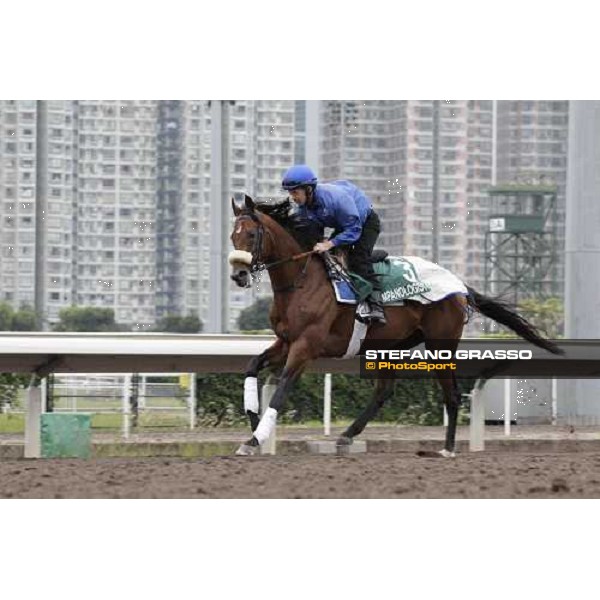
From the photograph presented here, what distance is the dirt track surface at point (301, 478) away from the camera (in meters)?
7.12

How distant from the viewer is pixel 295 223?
8.97m

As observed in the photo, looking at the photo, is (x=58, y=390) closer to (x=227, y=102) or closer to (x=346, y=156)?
(x=227, y=102)

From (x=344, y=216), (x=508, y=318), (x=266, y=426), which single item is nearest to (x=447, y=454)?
(x=508, y=318)

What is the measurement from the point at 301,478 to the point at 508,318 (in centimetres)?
294

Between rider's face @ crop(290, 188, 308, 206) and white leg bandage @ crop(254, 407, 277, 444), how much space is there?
1.21 metres

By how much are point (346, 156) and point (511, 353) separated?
9.15m

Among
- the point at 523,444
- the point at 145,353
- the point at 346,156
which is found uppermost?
the point at 346,156

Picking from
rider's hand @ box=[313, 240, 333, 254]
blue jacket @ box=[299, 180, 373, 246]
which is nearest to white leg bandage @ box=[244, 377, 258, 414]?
rider's hand @ box=[313, 240, 333, 254]

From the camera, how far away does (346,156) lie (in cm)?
1898

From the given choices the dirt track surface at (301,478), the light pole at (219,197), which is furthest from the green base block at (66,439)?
the light pole at (219,197)

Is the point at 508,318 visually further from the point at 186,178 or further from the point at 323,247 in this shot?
the point at 186,178

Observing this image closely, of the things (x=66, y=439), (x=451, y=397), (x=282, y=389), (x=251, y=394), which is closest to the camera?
(x=282, y=389)

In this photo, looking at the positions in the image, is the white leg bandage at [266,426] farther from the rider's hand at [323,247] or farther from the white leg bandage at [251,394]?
the rider's hand at [323,247]

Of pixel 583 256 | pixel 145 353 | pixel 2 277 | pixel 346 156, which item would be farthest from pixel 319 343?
pixel 2 277
